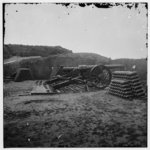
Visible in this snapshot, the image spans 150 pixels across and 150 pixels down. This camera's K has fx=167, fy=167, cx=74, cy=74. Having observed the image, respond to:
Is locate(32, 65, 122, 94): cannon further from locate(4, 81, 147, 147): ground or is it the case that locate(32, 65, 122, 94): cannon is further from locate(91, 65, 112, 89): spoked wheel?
locate(4, 81, 147, 147): ground

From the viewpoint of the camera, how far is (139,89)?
579 centimetres

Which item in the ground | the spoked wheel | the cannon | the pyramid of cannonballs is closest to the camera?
the ground

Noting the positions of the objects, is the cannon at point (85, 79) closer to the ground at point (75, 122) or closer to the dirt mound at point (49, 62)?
the ground at point (75, 122)

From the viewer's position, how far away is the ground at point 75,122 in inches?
123

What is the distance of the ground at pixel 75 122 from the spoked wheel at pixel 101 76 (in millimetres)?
2291

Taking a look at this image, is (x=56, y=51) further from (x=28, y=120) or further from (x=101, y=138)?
(x=101, y=138)

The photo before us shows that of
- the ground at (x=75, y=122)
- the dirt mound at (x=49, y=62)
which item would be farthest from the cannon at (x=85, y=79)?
the dirt mound at (x=49, y=62)

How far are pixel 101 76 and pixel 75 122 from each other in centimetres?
459

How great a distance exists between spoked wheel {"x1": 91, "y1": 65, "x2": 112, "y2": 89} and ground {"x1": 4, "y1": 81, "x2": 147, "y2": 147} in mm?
2291

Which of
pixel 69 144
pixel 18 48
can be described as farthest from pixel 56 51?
pixel 69 144

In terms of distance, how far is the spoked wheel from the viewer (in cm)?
761

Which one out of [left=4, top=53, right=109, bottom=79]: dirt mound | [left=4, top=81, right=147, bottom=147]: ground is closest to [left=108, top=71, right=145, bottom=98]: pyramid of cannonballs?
[left=4, top=81, right=147, bottom=147]: ground

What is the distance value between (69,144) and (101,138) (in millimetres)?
606

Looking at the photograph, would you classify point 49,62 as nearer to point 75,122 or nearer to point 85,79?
point 85,79
